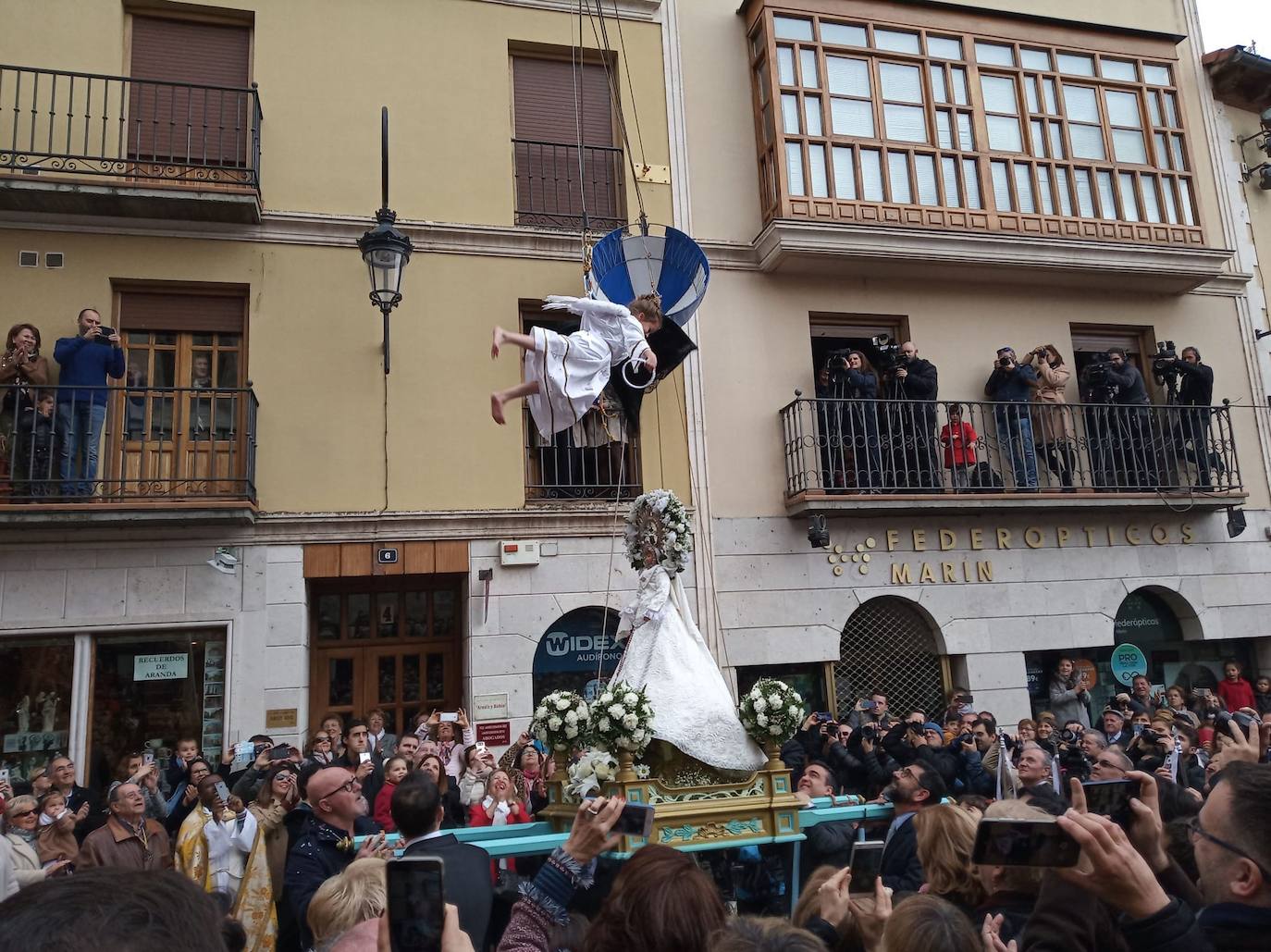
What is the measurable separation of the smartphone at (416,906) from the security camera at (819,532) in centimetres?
942

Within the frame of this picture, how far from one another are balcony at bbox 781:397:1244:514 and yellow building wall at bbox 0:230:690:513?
2004 millimetres

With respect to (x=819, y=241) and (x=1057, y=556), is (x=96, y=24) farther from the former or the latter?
(x=1057, y=556)

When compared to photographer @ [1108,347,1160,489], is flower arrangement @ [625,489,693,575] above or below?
below

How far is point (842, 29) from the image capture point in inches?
488

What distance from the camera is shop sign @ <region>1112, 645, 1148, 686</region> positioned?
12156mm

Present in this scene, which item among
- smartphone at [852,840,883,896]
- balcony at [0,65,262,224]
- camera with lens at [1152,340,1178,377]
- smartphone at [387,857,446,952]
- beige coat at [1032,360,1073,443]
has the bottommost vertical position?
smartphone at [852,840,883,896]

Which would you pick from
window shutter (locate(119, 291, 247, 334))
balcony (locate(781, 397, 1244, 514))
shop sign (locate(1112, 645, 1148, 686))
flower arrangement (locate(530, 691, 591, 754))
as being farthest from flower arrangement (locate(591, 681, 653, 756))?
shop sign (locate(1112, 645, 1148, 686))

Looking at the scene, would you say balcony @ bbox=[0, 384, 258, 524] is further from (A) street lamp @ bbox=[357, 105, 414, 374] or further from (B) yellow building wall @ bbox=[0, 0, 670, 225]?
(B) yellow building wall @ bbox=[0, 0, 670, 225]

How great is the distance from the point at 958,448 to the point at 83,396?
364 inches

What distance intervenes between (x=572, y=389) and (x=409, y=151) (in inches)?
268

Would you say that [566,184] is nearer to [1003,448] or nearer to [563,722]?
[1003,448]

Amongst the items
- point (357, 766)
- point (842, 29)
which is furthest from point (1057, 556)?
point (357, 766)

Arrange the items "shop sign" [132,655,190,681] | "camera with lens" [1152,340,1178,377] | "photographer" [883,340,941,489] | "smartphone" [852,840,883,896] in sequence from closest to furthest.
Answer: "smartphone" [852,840,883,896] < "shop sign" [132,655,190,681] < "photographer" [883,340,941,489] < "camera with lens" [1152,340,1178,377]

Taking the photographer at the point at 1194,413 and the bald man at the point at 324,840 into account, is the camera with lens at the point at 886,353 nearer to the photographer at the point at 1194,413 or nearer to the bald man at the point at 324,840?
the photographer at the point at 1194,413
